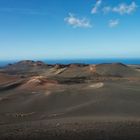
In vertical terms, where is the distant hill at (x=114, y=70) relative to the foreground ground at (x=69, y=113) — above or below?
above

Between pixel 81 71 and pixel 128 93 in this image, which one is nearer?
pixel 128 93

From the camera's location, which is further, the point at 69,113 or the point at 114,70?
the point at 114,70

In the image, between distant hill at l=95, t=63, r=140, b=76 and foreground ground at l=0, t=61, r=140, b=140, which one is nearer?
foreground ground at l=0, t=61, r=140, b=140

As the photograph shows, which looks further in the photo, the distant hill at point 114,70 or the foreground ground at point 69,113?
the distant hill at point 114,70

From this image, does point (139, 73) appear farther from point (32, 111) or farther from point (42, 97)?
point (32, 111)

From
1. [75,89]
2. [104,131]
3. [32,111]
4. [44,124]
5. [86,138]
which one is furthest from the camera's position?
[75,89]

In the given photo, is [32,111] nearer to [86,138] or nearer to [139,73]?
[86,138]

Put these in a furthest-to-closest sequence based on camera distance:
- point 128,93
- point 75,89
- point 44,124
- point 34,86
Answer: point 34,86
point 75,89
point 128,93
point 44,124

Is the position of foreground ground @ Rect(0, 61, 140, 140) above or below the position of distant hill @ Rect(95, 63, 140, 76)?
below

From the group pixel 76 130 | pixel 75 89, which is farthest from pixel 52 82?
pixel 76 130

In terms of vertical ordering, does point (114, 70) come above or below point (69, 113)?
above
